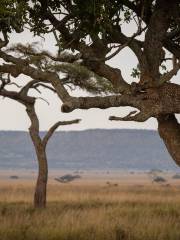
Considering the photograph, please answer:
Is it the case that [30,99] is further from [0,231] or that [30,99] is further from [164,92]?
[164,92]

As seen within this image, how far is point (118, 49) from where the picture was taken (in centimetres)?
1296

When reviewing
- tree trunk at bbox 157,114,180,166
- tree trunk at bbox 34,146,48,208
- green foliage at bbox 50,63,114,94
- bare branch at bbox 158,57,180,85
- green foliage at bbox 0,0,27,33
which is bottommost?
tree trunk at bbox 34,146,48,208

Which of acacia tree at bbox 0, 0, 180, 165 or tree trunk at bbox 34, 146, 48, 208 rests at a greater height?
acacia tree at bbox 0, 0, 180, 165

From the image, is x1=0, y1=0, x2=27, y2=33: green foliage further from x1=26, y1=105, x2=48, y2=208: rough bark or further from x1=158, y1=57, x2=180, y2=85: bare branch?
x1=26, y1=105, x2=48, y2=208: rough bark

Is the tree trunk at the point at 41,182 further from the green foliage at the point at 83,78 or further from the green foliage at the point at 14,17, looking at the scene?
the green foliage at the point at 14,17

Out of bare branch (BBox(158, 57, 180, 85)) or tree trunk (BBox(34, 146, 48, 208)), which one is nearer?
bare branch (BBox(158, 57, 180, 85))

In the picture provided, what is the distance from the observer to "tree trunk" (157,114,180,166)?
1366cm

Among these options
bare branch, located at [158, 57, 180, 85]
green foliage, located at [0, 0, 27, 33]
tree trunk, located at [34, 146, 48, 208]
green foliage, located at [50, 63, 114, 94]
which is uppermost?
green foliage, located at [0, 0, 27, 33]

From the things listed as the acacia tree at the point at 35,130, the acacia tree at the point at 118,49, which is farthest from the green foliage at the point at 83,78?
the acacia tree at the point at 118,49

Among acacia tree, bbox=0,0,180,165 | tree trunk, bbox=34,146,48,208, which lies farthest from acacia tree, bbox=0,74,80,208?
acacia tree, bbox=0,0,180,165

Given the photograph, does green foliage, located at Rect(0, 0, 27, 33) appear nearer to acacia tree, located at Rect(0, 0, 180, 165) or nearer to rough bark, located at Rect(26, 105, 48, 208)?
acacia tree, located at Rect(0, 0, 180, 165)

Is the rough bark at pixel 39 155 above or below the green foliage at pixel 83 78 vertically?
below

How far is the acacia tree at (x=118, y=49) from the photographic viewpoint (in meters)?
13.1

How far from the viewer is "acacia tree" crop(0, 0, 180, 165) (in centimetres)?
1312
